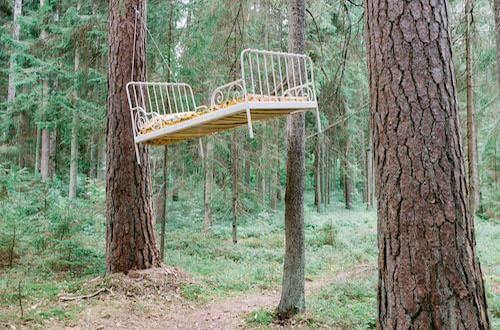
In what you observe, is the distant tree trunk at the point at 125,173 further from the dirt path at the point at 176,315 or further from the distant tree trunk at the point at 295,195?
the distant tree trunk at the point at 295,195

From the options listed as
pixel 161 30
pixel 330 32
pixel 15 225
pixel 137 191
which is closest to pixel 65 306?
pixel 137 191

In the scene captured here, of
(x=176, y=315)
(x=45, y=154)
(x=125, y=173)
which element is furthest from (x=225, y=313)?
(x=45, y=154)

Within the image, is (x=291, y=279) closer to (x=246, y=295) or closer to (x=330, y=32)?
(x=246, y=295)

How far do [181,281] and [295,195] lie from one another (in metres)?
2.39

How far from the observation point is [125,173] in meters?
6.14

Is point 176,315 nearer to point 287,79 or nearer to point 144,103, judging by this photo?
point 144,103

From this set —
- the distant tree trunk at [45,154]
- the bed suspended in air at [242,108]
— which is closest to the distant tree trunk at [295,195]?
the bed suspended in air at [242,108]

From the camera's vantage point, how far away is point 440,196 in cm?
230

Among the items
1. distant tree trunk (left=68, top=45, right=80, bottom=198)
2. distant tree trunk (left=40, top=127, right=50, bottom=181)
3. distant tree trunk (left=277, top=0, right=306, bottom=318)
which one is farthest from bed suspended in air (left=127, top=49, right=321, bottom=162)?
distant tree trunk (left=40, top=127, right=50, bottom=181)

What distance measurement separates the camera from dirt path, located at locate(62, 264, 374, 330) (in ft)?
16.5

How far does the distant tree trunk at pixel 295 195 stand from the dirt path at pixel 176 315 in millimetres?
660

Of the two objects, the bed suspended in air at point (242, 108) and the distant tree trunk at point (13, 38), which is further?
the distant tree trunk at point (13, 38)

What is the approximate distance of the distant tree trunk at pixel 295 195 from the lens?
17.7ft

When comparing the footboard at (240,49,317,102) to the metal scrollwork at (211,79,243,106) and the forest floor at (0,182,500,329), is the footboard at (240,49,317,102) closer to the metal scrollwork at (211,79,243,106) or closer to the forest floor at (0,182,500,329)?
the metal scrollwork at (211,79,243,106)
